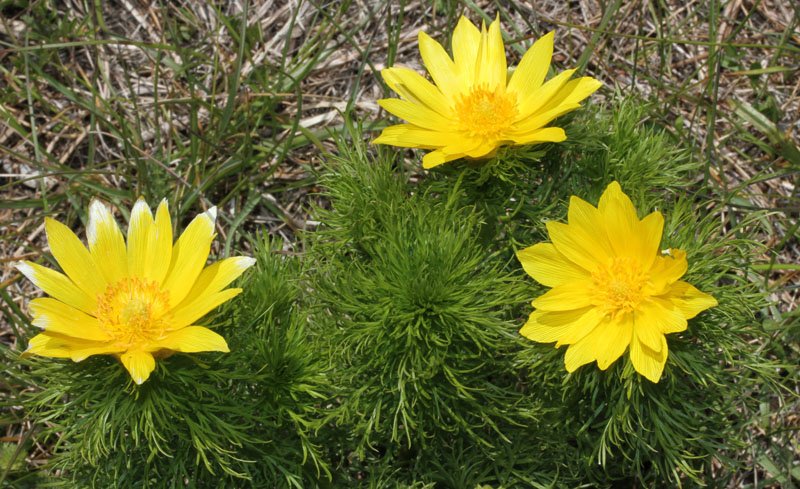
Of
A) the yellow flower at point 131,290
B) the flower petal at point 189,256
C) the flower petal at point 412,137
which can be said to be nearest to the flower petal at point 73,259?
the yellow flower at point 131,290

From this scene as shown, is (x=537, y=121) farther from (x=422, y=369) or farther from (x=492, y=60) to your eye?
(x=422, y=369)

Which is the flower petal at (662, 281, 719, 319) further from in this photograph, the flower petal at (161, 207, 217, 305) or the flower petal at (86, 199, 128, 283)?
the flower petal at (86, 199, 128, 283)

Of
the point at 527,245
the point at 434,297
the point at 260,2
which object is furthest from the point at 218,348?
the point at 260,2

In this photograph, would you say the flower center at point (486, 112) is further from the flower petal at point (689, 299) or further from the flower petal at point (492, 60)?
the flower petal at point (689, 299)

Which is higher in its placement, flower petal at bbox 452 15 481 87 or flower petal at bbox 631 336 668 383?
flower petal at bbox 452 15 481 87

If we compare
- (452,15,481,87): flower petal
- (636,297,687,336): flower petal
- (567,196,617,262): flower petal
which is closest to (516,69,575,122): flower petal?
(452,15,481,87): flower petal

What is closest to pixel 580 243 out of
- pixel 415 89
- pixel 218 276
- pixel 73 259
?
pixel 415 89
